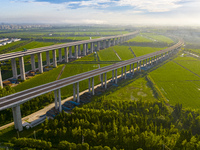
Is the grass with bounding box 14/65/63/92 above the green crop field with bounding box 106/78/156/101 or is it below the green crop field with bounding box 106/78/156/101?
above

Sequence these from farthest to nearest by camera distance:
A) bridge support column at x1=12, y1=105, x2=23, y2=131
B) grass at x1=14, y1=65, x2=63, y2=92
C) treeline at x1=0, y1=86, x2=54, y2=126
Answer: grass at x1=14, y1=65, x2=63, y2=92, treeline at x1=0, y1=86, x2=54, y2=126, bridge support column at x1=12, y1=105, x2=23, y2=131

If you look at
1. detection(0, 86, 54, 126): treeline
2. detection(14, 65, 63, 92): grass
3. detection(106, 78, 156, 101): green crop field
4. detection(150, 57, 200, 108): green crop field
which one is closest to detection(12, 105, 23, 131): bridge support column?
detection(0, 86, 54, 126): treeline

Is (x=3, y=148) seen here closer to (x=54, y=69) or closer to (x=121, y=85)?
(x=121, y=85)

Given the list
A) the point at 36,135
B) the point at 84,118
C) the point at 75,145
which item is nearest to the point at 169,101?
the point at 84,118

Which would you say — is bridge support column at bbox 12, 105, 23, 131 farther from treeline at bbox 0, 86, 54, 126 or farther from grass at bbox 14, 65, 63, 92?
grass at bbox 14, 65, 63, 92

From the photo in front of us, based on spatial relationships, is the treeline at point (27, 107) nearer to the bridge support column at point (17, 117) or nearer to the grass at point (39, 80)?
the bridge support column at point (17, 117)

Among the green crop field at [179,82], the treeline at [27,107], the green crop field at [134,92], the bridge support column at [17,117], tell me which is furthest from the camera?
the green crop field at [134,92]

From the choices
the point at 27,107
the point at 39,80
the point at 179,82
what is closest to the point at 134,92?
the point at 179,82

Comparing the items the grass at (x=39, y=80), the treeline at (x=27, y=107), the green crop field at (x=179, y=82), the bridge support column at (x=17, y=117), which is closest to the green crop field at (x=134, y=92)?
the green crop field at (x=179, y=82)
